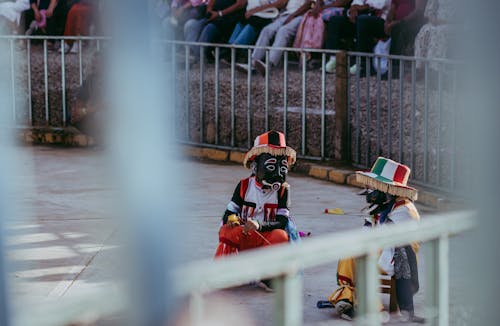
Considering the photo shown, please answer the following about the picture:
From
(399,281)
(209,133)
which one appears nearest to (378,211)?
(399,281)

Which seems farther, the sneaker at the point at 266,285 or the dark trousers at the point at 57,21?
the dark trousers at the point at 57,21

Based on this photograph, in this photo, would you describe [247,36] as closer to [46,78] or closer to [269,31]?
[269,31]

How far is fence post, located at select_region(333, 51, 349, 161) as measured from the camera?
32.7 ft

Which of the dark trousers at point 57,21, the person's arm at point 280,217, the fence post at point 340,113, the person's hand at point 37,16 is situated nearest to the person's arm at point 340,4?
the fence post at point 340,113

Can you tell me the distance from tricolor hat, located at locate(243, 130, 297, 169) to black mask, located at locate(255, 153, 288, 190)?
0.02 metres

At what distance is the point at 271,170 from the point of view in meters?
6.31

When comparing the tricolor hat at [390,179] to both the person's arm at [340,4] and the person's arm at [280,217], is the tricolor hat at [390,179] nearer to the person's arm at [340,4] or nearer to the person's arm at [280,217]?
the person's arm at [280,217]

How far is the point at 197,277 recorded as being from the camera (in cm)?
186

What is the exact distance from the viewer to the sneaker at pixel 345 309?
580cm

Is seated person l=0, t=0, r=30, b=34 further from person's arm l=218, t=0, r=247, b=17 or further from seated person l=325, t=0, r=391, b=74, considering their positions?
person's arm l=218, t=0, r=247, b=17

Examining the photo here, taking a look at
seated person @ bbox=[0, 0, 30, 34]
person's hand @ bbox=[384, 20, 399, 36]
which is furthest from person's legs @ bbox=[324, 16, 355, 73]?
seated person @ bbox=[0, 0, 30, 34]

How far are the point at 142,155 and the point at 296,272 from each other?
1.72ft

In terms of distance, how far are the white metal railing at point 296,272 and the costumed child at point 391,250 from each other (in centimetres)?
285

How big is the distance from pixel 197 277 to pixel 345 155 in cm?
833
